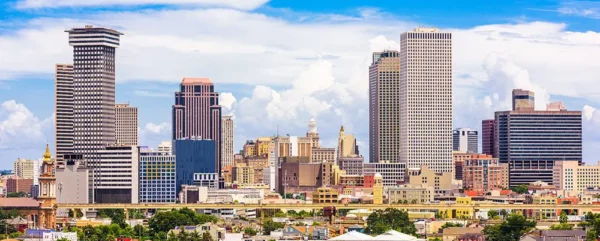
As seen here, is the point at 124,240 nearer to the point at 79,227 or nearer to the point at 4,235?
the point at 4,235

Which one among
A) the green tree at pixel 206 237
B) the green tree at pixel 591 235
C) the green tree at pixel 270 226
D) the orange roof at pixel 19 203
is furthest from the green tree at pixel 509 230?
the orange roof at pixel 19 203

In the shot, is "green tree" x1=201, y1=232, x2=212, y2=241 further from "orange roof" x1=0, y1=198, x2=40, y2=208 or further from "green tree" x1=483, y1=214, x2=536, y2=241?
"orange roof" x1=0, y1=198, x2=40, y2=208

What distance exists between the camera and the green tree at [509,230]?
128 metres

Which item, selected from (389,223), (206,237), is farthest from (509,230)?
(206,237)

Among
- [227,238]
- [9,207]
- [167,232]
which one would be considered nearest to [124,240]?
[227,238]

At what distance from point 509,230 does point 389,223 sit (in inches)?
967

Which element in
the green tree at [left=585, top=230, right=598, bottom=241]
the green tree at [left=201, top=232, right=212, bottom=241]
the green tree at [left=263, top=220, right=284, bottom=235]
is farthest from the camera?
the green tree at [left=263, top=220, right=284, bottom=235]

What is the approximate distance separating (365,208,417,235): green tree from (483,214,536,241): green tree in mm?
11305

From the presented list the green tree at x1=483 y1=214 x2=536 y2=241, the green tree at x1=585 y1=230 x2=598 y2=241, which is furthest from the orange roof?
the green tree at x1=585 y1=230 x2=598 y2=241

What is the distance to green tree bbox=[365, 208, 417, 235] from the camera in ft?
465

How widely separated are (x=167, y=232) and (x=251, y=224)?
22358 mm

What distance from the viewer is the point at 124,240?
122 metres

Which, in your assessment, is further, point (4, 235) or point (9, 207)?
point (9, 207)

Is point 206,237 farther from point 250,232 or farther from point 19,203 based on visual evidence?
point 19,203
